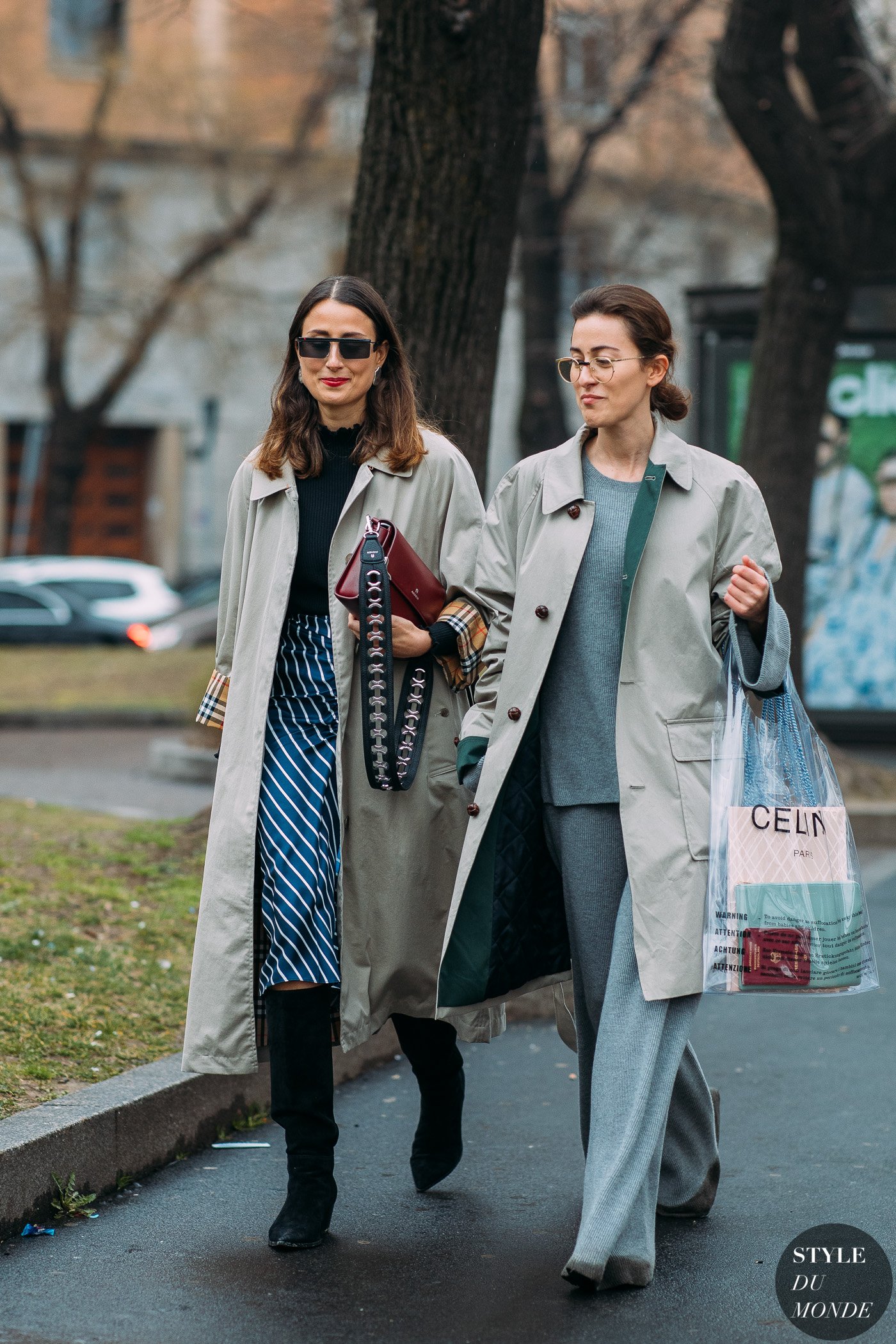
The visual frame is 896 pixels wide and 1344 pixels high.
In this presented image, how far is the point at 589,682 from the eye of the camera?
12.2 ft

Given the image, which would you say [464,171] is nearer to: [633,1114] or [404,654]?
[404,654]

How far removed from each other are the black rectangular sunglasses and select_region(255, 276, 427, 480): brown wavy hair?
2.5 inches

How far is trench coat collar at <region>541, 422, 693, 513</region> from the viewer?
376cm

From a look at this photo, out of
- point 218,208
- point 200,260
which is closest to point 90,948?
point 200,260

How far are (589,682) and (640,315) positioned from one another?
0.75m

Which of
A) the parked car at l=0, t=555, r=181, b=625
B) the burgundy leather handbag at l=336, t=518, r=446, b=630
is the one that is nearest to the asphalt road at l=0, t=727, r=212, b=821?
the burgundy leather handbag at l=336, t=518, r=446, b=630

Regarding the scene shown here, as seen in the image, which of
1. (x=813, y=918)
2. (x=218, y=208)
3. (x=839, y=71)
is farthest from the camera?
(x=218, y=208)

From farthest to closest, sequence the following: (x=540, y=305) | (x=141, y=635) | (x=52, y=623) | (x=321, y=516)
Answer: (x=52, y=623), (x=141, y=635), (x=540, y=305), (x=321, y=516)

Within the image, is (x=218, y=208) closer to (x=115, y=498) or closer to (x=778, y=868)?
(x=115, y=498)

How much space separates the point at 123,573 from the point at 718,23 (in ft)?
32.0

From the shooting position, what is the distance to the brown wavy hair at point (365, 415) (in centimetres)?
406

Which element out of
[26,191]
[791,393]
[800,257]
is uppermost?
[26,191]

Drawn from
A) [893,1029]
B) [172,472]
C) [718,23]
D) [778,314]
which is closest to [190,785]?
[778,314]

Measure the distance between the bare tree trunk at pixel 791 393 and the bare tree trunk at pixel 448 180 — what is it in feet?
13.0
